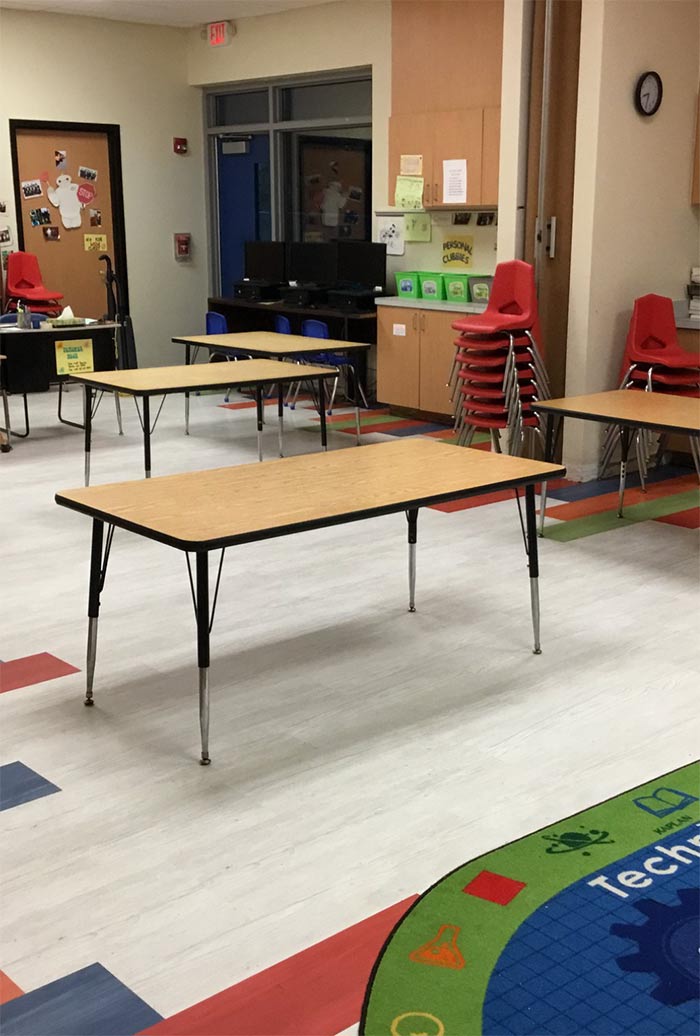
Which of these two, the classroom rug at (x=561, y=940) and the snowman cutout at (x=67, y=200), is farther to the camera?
the snowman cutout at (x=67, y=200)

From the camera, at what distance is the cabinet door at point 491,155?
7.57 metres

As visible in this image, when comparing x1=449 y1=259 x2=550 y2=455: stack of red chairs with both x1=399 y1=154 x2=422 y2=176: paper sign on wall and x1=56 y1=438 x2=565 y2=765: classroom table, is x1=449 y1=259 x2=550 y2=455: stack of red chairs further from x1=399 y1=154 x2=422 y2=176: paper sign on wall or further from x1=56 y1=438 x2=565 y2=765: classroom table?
x1=56 y1=438 x2=565 y2=765: classroom table

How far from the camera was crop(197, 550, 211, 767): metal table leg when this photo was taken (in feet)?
9.69

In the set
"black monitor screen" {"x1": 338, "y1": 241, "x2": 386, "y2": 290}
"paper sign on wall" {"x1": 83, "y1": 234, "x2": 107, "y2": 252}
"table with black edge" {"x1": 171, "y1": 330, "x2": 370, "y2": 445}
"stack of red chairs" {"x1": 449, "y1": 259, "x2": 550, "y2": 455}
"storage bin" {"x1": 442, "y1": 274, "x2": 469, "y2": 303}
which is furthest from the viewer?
"paper sign on wall" {"x1": 83, "y1": 234, "x2": 107, "y2": 252}

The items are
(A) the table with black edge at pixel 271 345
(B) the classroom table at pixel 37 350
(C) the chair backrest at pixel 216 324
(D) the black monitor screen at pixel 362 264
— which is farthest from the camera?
(C) the chair backrest at pixel 216 324

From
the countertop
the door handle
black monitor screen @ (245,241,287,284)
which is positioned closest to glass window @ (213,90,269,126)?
black monitor screen @ (245,241,287,284)

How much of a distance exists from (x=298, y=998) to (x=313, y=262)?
780 cm

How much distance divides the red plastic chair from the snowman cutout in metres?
0.68

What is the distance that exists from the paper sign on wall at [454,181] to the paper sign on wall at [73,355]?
2701mm

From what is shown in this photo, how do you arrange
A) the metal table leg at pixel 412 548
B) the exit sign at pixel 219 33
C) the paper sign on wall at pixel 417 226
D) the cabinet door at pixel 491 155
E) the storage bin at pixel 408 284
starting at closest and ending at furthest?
1. the metal table leg at pixel 412 548
2. the cabinet door at pixel 491 155
3. the storage bin at pixel 408 284
4. the paper sign on wall at pixel 417 226
5. the exit sign at pixel 219 33

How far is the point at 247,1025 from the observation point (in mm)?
2117

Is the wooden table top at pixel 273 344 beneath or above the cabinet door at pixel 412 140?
beneath

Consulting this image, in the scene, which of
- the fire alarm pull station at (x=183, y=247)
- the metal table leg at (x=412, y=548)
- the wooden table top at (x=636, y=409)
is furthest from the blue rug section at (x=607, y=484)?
the fire alarm pull station at (x=183, y=247)

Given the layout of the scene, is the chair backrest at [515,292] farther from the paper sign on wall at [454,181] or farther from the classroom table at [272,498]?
the classroom table at [272,498]
